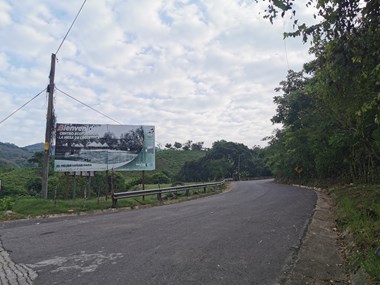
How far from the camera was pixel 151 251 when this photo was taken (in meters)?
7.07

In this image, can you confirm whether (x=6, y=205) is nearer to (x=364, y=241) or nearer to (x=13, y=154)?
(x=364, y=241)

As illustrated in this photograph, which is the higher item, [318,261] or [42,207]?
[42,207]

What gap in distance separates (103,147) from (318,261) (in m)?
16.9

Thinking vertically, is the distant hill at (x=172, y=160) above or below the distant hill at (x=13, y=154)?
below

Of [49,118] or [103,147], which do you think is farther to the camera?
[103,147]

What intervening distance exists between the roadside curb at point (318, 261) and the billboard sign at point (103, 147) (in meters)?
14.3

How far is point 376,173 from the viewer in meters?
21.8

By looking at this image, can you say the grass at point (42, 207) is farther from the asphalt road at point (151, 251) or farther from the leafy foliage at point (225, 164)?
the leafy foliage at point (225, 164)

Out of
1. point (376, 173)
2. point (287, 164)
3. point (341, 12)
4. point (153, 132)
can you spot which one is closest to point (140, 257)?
point (341, 12)

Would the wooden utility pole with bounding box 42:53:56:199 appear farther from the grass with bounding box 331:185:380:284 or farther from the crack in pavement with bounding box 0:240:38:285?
the grass with bounding box 331:185:380:284

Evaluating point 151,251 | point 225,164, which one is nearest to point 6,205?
point 151,251

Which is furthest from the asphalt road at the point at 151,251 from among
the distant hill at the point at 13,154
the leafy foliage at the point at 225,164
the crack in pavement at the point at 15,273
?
the distant hill at the point at 13,154

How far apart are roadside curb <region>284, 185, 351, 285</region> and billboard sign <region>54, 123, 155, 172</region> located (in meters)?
14.3

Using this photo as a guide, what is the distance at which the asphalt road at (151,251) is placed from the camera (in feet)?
18.1
